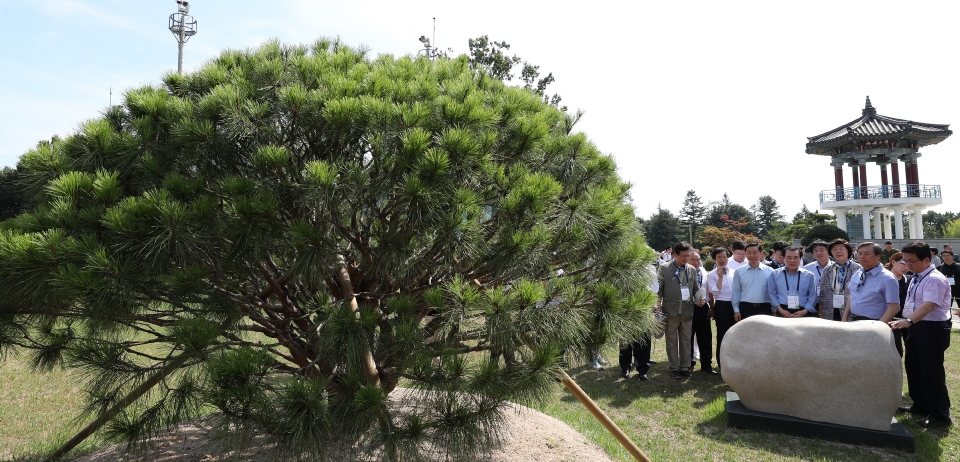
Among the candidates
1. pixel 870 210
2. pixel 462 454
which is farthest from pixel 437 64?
pixel 870 210

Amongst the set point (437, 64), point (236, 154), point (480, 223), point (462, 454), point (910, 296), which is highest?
point (437, 64)

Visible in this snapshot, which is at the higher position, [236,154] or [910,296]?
[236,154]

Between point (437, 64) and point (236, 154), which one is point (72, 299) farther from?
point (437, 64)

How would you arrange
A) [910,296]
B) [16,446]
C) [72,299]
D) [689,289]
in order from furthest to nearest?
1. [689,289]
2. [910,296]
3. [16,446]
4. [72,299]

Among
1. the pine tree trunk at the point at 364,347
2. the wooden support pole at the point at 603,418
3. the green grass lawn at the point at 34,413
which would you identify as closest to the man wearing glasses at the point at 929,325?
the wooden support pole at the point at 603,418

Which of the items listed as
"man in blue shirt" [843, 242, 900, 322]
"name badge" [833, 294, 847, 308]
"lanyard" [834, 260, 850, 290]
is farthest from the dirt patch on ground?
"lanyard" [834, 260, 850, 290]

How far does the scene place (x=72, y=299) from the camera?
2.39 meters

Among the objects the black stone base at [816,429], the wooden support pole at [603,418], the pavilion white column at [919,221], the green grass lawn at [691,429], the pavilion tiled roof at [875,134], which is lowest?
the green grass lawn at [691,429]

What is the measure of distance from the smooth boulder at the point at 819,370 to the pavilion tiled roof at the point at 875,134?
28.3m

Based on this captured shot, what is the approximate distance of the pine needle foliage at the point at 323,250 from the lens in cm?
242

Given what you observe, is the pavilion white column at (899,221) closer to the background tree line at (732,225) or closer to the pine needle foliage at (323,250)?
the background tree line at (732,225)

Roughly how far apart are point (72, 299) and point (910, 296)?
666cm

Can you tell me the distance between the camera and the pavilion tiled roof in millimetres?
27703

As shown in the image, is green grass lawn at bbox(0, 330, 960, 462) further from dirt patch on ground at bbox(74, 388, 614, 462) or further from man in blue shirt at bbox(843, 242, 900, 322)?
man in blue shirt at bbox(843, 242, 900, 322)
